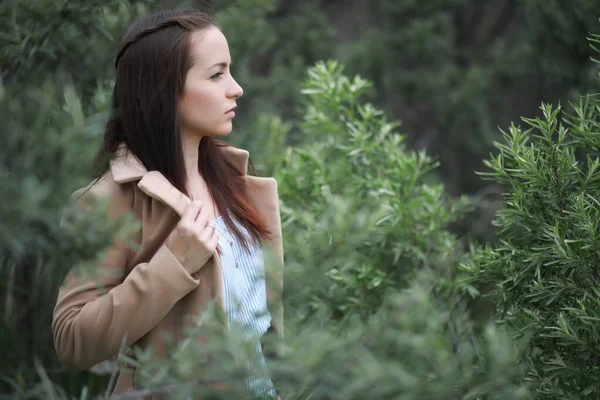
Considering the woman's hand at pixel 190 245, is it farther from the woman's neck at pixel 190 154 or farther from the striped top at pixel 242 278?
the woman's neck at pixel 190 154

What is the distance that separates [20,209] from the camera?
127cm

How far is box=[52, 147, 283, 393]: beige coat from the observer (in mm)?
1750

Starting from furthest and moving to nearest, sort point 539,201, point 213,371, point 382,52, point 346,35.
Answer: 1. point 346,35
2. point 382,52
3. point 539,201
4. point 213,371

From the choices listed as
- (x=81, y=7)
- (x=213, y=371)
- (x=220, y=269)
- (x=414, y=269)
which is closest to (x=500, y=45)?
(x=414, y=269)

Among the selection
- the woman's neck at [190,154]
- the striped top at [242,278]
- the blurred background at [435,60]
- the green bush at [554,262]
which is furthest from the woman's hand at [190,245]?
the blurred background at [435,60]

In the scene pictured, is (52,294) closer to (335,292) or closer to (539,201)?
(335,292)

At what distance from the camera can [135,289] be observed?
175cm

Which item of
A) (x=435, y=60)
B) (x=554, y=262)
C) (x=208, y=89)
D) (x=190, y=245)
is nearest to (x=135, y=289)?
(x=190, y=245)

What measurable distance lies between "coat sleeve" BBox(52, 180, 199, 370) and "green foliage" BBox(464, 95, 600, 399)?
0.96 metres

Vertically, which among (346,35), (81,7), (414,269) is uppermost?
(81,7)

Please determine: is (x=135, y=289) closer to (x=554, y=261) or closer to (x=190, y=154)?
(x=190, y=154)

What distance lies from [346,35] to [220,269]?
6885 mm

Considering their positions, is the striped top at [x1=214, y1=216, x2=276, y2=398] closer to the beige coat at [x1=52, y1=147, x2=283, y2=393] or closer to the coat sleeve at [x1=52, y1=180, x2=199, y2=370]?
the beige coat at [x1=52, y1=147, x2=283, y2=393]

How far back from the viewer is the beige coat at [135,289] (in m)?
1.75
